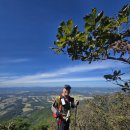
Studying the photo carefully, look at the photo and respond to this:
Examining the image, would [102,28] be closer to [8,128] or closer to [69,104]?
[69,104]

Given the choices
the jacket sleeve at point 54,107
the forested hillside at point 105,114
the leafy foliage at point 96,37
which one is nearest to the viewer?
the leafy foliage at point 96,37

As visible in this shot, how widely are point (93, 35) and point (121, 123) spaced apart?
2070 inches

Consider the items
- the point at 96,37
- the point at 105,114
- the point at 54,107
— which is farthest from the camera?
the point at 105,114

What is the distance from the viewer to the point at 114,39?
609 centimetres

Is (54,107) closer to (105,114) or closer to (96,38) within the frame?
(96,38)

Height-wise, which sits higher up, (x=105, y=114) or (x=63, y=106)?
(x=105, y=114)

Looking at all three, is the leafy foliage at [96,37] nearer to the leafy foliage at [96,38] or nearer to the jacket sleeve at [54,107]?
the leafy foliage at [96,38]

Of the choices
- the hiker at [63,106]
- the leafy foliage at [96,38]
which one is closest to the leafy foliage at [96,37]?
the leafy foliage at [96,38]

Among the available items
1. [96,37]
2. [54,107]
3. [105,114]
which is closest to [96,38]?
[96,37]

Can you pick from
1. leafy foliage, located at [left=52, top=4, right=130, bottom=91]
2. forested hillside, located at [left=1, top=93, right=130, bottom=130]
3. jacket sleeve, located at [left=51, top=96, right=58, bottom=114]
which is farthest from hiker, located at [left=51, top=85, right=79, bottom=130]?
forested hillside, located at [left=1, top=93, right=130, bottom=130]

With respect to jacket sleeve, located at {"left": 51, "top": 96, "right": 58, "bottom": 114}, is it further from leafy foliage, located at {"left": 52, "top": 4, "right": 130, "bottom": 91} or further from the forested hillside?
the forested hillside

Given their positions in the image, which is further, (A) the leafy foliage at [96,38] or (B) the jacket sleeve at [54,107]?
(B) the jacket sleeve at [54,107]

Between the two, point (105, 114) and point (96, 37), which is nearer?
point (96, 37)

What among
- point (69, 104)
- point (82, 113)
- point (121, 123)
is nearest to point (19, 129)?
point (82, 113)
